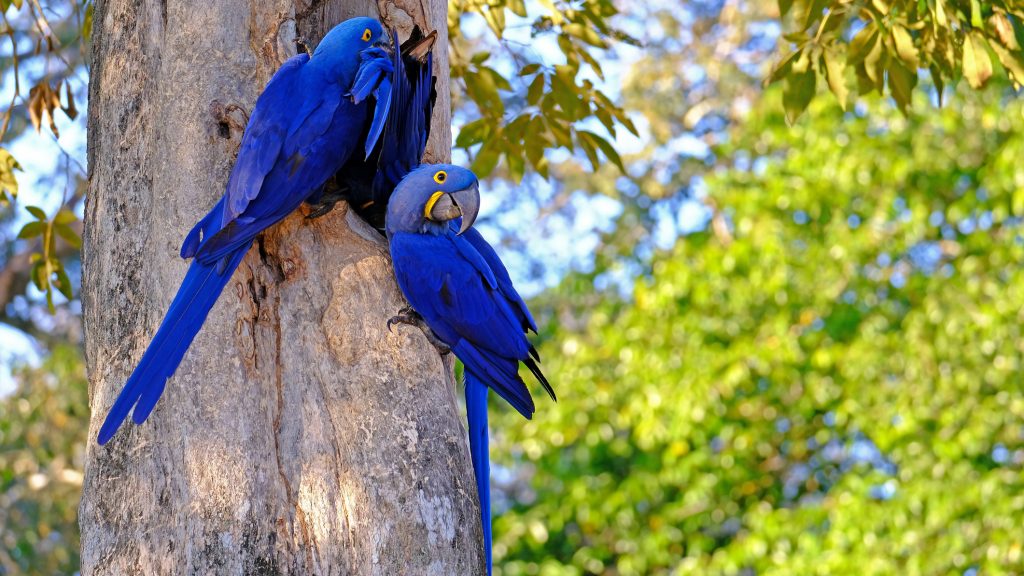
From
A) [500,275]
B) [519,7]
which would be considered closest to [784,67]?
[519,7]

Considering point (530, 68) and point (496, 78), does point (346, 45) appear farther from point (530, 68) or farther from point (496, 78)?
point (496, 78)

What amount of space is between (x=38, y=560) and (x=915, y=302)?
Answer: 18.8ft

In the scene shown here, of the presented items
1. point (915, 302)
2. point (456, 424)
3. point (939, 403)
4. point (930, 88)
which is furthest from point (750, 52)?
point (456, 424)

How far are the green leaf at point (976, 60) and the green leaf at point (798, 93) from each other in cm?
36

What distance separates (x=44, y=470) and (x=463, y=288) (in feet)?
20.5

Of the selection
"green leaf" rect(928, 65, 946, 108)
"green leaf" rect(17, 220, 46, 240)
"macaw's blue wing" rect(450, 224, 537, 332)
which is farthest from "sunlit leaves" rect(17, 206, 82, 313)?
"green leaf" rect(928, 65, 946, 108)

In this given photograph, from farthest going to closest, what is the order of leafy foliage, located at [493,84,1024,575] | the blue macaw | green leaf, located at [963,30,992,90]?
leafy foliage, located at [493,84,1024,575]
green leaf, located at [963,30,992,90]
the blue macaw

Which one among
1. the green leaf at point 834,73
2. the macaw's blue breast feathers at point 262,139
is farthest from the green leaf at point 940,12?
the macaw's blue breast feathers at point 262,139

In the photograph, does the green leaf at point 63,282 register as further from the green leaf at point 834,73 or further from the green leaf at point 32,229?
the green leaf at point 834,73

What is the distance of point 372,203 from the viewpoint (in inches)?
84.4

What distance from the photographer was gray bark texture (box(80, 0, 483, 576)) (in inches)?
71.4

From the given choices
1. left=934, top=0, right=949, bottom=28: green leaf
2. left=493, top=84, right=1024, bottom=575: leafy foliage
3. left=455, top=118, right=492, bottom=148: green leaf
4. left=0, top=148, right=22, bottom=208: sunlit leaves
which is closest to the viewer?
left=934, top=0, right=949, bottom=28: green leaf

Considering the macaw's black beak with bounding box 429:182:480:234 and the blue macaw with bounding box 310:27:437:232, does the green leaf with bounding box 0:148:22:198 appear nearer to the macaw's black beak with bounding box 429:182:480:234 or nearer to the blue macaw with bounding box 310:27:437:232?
the blue macaw with bounding box 310:27:437:232

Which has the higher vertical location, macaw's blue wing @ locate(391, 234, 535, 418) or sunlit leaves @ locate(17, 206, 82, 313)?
sunlit leaves @ locate(17, 206, 82, 313)
